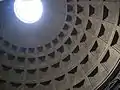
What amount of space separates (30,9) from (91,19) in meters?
5.16

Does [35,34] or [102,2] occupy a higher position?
[35,34]

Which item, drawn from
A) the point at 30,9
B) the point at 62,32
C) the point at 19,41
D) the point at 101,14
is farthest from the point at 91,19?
the point at 30,9

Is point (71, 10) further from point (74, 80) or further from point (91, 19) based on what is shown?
point (74, 80)

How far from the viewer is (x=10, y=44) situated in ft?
49.9

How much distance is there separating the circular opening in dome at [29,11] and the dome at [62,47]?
0.97ft

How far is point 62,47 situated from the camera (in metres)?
14.8

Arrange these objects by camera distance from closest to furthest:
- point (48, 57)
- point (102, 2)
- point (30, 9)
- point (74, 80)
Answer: point (102, 2) < point (74, 80) < point (48, 57) < point (30, 9)

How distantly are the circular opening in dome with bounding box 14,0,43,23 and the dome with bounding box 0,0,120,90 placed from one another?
0.97ft

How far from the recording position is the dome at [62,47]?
42.0 ft

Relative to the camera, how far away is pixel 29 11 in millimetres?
17531

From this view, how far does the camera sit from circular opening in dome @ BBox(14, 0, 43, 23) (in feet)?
51.1

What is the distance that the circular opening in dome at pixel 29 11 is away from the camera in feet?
51.1

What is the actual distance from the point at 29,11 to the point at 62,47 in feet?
12.5

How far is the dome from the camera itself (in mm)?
12812
